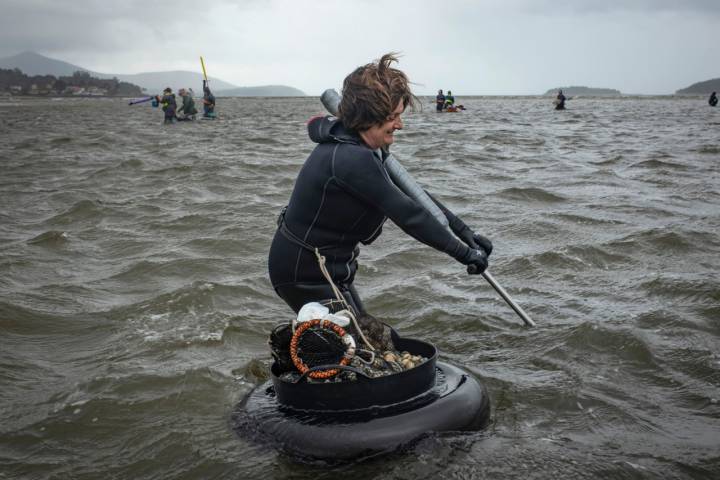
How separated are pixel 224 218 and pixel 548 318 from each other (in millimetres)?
6309

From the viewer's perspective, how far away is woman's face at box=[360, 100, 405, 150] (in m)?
3.94

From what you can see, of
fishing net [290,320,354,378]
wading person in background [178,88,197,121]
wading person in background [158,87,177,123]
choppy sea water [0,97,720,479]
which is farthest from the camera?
wading person in background [178,88,197,121]

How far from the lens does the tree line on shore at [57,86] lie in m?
136

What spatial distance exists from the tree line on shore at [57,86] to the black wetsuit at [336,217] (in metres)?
143

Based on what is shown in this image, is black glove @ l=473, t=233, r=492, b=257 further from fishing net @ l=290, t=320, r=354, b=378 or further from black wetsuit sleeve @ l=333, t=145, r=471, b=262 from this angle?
fishing net @ l=290, t=320, r=354, b=378

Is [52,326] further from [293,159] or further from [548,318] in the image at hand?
[293,159]

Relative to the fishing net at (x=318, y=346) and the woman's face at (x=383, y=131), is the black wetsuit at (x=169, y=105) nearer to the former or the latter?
the woman's face at (x=383, y=131)

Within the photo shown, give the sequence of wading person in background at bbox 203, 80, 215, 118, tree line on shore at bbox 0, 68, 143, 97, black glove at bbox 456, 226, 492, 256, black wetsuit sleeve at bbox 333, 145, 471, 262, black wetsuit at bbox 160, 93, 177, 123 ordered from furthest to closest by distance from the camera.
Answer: tree line on shore at bbox 0, 68, 143, 97 < wading person in background at bbox 203, 80, 215, 118 < black wetsuit at bbox 160, 93, 177, 123 < black glove at bbox 456, 226, 492, 256 < black wetsuit sleeve at bbox 333, 145, 471, 262

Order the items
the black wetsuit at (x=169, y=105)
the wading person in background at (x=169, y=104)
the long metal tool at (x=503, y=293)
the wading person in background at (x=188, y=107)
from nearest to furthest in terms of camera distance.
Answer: the long metal tool at (x=503, y=293), the wading person in background at (x=169, y=104), the black wetsuit at (x=169, y=105), the wading person in background at (x=188, y=107)

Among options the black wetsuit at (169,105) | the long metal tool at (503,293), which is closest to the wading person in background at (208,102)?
the black wetsuit at (169,105)

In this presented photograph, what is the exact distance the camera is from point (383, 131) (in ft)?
13.0

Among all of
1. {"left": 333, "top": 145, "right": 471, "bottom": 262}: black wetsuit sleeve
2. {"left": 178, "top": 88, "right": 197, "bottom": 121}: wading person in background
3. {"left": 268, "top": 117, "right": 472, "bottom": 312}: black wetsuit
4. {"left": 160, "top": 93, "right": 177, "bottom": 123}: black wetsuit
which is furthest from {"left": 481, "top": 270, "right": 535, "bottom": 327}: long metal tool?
{"left": 178, "top": 88, "right": 197, "bottom": 121}: wading person in background

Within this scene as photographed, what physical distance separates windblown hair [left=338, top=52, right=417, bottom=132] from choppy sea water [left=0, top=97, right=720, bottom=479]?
185 centimetres

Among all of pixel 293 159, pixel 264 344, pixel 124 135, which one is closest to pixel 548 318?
pixel 264 344
